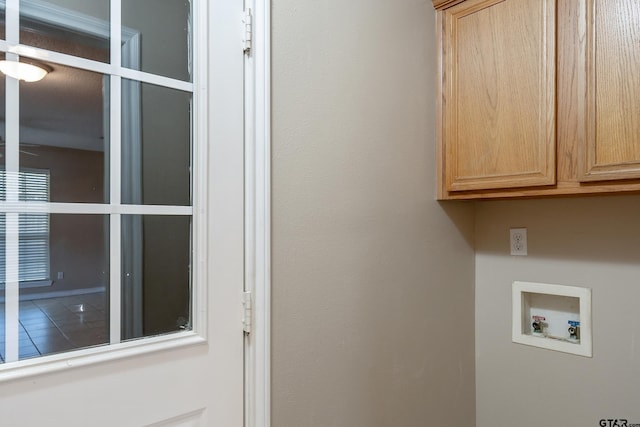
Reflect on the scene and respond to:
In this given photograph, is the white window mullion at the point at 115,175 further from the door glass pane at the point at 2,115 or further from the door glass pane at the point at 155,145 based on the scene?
the door glass pane at the point at 2,115

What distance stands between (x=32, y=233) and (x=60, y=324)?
0.20m

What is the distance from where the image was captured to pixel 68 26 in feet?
2.69

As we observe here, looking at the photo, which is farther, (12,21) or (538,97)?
(538,97)

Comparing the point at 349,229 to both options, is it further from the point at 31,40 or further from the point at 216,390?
the point at 31,40

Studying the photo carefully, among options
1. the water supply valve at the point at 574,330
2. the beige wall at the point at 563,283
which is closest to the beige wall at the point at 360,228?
the beige wall at the point at 563,283

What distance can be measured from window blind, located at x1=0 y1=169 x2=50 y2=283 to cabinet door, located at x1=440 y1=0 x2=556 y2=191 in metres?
1.32

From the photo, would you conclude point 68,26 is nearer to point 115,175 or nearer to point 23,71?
point 23,71

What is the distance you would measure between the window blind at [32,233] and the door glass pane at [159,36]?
325mm

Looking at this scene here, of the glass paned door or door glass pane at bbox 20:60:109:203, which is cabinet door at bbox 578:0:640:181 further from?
door glass pane at bbox 20:60:109:203

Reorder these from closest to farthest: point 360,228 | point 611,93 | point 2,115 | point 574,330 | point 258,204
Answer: point 2,115
point 258,204
point 611,93
point 360,228
point 574,330

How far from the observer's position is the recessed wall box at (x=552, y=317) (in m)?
1.48

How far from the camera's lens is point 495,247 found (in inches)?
68.6

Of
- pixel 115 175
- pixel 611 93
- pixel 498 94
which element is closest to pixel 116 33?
pixel 115 175

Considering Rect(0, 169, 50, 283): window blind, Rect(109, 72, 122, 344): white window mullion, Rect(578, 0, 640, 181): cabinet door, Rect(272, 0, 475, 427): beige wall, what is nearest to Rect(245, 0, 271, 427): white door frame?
A: Rect(272, 0, 475, 427): beige wall
